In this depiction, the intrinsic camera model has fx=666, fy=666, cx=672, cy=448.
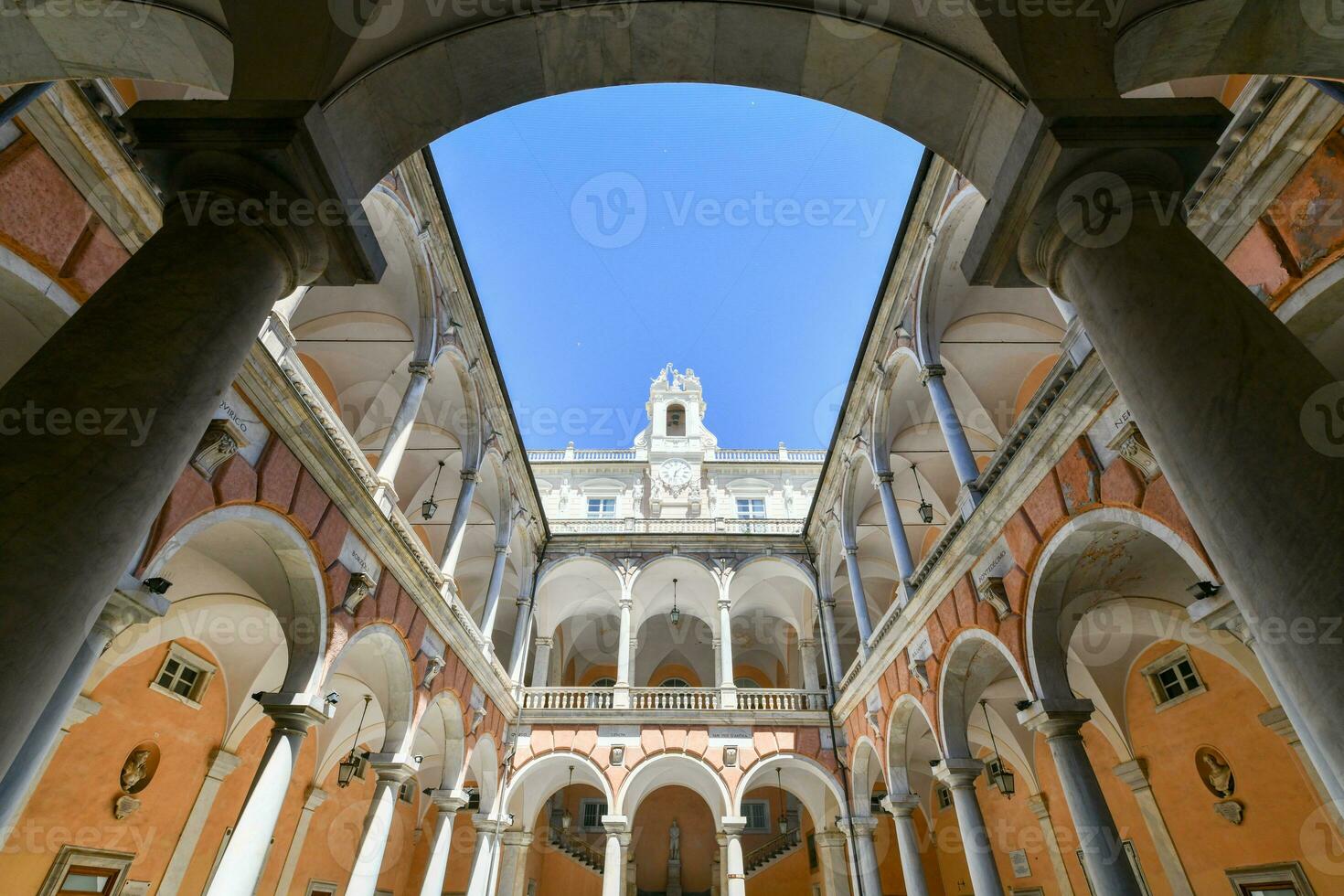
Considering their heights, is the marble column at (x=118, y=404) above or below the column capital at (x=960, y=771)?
below

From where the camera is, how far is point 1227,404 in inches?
89.9

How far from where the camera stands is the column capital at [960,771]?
9.65 meters

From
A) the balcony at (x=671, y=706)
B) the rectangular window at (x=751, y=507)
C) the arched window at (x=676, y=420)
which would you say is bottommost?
the balcony at (x=671, y=706)

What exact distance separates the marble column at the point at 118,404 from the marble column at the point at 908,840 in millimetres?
13324

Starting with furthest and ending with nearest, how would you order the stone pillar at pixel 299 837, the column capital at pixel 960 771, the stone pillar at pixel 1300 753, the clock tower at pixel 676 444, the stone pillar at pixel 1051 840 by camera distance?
the clock tower at pixel 676 444 < the stone pillar at pixel 299 837 < the stone pillar at pixel 1051 840 < the column capital at pixel 960 771 < the stone pillar at pixel 1300 753

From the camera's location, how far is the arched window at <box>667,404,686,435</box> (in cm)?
2833

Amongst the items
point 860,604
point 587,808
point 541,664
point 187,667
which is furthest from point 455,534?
point 587,808

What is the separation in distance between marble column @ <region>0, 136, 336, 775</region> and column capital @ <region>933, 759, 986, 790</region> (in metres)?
10.4

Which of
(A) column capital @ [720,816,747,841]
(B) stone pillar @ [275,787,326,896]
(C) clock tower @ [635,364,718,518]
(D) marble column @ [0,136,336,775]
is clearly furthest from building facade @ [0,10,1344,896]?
(C) clock tower @ [635,364,718,518]

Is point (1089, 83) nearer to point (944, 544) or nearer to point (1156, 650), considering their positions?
point (944, 544)

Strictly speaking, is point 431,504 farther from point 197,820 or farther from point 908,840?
point 908,840

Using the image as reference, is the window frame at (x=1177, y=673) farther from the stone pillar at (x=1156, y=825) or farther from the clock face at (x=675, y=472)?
the clock face at (x=675, y=472)

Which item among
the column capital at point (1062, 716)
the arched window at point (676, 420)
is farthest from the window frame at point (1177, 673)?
the arched window at point (676, 420)

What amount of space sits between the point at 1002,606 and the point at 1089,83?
6680 millimetres
